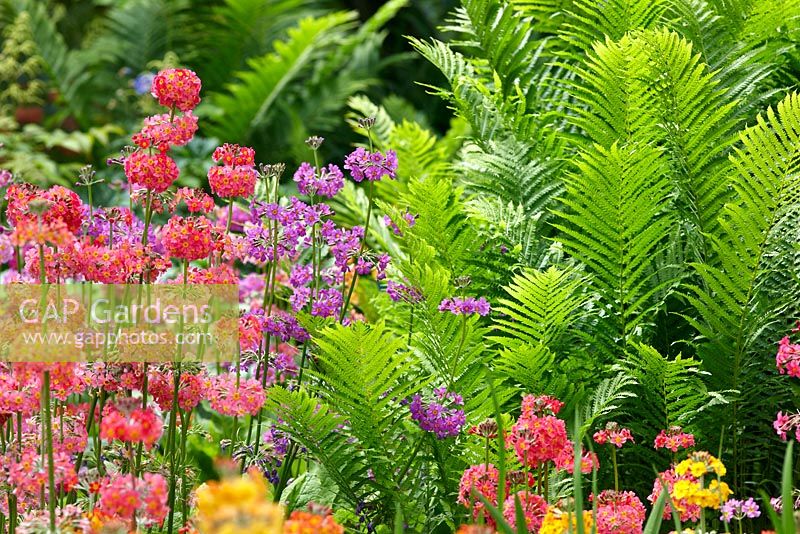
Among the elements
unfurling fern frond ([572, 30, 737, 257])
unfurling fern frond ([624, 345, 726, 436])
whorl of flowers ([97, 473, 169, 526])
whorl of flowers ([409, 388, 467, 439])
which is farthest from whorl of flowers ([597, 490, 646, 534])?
unfurling fern frond ([572, 30, 737, 257])

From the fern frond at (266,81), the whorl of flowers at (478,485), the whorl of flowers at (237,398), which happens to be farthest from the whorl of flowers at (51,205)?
the fern frond at (266,81)

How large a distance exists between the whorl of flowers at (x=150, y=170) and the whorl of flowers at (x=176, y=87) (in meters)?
0.10

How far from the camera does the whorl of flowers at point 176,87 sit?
1.79 m

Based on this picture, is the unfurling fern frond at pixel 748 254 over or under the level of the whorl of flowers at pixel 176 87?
under

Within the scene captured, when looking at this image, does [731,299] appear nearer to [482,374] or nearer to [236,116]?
[482,374]

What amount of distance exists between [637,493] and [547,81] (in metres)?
1.12

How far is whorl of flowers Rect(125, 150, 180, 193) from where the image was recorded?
1.74 m

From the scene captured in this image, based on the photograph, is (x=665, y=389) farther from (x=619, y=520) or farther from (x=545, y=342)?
(x=619, y=520)

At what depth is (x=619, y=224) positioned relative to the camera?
2.19 metres

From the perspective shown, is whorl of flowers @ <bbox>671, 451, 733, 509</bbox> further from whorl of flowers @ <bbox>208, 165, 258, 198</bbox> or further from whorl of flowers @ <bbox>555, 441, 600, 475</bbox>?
whorl of flowers @ <bbox>208, 165, 258, 198</bbox>

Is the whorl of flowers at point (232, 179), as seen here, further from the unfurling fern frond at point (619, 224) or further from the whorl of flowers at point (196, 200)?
the unfurling fern frond at point (619, 224)

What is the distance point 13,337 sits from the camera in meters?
1.62

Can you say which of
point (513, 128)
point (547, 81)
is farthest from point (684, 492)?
point (547, 81)

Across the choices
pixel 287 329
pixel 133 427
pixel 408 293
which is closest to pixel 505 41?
pixel 408 293
